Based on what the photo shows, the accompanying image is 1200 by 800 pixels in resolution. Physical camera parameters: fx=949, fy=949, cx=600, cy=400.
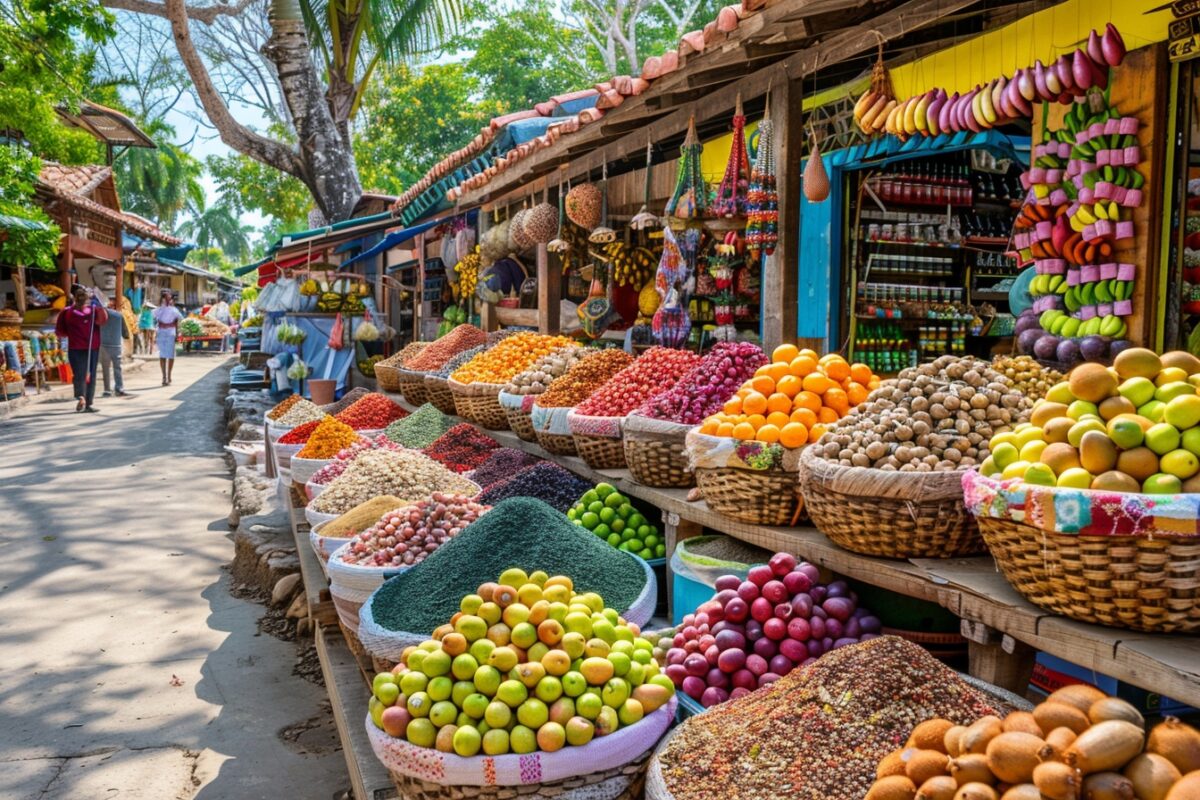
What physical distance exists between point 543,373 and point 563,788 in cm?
317

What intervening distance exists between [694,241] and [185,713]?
3.57 metres

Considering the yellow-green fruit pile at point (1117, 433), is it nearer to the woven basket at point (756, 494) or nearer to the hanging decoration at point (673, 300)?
the woven basket at point (756, 494)

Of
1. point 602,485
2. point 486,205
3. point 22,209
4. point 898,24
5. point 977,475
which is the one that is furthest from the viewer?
point 22,209

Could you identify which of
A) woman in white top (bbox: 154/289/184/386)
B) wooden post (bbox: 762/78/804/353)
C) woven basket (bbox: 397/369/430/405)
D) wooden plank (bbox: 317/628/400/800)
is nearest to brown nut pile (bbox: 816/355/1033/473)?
wooden post (bbox: 762/78/804/353)

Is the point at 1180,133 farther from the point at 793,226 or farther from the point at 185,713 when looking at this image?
the point at 185,713

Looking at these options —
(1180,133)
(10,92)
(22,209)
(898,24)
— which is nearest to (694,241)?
(898,24)

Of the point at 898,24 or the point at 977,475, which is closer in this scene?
the point at 977,475

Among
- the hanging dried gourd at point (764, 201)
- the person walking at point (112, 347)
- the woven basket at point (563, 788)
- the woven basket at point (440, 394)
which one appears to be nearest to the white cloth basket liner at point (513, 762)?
the woven basket at point (563, 788)

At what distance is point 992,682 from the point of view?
7.18 feet

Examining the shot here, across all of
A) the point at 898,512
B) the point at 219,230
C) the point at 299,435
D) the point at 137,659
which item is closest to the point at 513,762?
the point at 898,512

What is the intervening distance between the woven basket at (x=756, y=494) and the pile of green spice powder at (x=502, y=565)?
1.32ft

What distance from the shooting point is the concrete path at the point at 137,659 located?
357 cm

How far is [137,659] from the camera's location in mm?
4754

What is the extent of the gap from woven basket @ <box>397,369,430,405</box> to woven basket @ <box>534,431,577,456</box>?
2.92m
